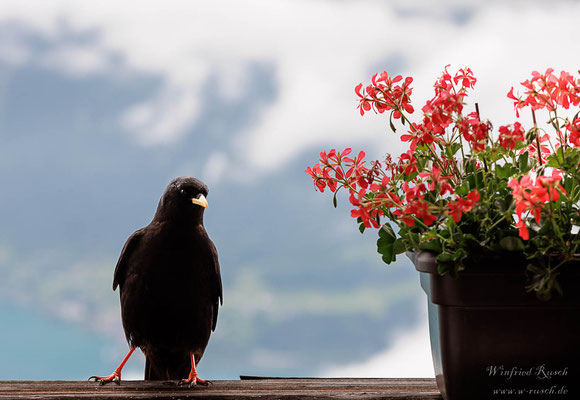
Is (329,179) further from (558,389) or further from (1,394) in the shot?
(1,394)

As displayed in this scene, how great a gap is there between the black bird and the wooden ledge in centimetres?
15

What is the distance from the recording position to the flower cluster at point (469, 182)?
109 cm

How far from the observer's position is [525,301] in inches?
45.9

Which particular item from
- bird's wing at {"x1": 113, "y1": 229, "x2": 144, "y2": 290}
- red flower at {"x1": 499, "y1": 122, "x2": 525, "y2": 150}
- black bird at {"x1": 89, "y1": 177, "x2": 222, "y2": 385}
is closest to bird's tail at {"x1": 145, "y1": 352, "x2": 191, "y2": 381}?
black bird at {"x1": 89, "y1": 177, "x2": 222, "y2": 385}

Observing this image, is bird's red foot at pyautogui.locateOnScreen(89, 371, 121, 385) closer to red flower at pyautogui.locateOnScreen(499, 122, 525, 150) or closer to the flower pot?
the flower pot

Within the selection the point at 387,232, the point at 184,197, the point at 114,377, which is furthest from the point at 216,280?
the point at 387,232

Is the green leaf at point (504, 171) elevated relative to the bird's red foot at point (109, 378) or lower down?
elevated

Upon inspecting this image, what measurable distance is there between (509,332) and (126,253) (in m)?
1.28

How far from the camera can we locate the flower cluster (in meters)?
1.09

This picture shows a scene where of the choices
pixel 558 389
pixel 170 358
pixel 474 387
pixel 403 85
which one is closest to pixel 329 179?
pixel 403 85

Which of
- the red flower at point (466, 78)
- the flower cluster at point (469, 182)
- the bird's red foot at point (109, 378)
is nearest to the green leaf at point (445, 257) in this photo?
the flower cluster at point (469, 182)

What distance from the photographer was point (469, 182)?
1237 millimetres

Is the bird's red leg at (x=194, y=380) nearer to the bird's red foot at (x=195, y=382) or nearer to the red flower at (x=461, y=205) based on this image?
the bird's red foot at (x=195, y=382)

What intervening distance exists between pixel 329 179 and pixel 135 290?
0.86 metres
